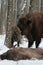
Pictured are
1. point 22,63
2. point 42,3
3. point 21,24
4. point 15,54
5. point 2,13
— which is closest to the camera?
point 22,63

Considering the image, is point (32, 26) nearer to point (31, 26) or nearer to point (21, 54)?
point (31, 26)

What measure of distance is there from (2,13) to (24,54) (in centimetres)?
2257

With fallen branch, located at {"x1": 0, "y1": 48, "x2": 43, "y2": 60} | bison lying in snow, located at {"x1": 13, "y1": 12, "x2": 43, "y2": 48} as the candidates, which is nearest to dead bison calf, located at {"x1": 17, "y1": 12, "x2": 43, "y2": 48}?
bison lying in snow, located at {"x1": 13, "y1": 12, "x2": 43, "y2": 48}

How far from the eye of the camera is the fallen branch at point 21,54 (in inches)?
226

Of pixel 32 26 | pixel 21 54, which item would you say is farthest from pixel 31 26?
pixel 21 54

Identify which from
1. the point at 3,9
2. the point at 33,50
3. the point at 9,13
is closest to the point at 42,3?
the point at 3,9

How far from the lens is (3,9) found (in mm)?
27969

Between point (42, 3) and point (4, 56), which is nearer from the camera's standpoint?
point (4, 56)

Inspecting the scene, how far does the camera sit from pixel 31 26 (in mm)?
10305

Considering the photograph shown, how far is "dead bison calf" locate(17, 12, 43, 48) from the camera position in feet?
33.1

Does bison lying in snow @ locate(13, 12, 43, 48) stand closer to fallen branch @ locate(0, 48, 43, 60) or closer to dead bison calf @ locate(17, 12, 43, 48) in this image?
dead bison calf @ locate(17, 12, 43, 48)

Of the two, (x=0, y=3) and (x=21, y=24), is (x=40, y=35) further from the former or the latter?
(x=0, y=3)

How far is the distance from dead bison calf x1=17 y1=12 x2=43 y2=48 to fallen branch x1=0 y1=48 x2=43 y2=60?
13.3 feet

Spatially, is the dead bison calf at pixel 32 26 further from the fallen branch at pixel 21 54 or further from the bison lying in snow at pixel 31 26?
the fallen branch at pixel 21 54
